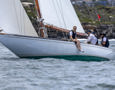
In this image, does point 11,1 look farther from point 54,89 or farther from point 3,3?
point 54,89

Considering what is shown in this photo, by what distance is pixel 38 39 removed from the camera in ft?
78.5

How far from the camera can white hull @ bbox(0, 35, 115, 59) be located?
23984 mm

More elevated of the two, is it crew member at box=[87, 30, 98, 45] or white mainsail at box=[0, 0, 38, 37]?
white mainsail at box=[0, 0, 38, 37]

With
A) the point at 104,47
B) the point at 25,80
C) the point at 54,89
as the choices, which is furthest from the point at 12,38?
the point at 54,89

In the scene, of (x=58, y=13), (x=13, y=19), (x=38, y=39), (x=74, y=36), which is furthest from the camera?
(x=58, y=13)

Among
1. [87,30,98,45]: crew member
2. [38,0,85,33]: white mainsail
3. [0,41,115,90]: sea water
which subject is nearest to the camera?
[0,41,115,90]: sea water

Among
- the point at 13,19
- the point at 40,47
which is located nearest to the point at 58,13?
the point at 40,47

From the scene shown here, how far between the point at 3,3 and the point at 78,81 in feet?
31.9

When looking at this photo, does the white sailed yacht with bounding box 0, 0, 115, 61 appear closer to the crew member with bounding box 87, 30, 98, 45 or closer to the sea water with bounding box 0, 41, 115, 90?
the crew member with bounding box 87, 30, 98, 45

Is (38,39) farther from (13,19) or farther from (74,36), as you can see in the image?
(74,36)

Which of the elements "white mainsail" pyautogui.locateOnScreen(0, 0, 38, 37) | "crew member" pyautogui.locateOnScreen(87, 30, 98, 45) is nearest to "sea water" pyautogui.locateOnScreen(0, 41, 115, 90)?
"white mainsail" pyautogui.locateOnScreen(0, 0, 38, 37)

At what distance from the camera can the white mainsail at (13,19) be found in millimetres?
23955

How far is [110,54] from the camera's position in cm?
2572

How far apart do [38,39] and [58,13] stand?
291 cm
